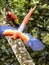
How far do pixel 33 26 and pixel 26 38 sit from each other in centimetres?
121

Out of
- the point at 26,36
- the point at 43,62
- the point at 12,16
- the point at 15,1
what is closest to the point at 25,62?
the point at 26,36

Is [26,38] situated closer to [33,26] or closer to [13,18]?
[13,18]

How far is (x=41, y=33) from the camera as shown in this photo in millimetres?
2713

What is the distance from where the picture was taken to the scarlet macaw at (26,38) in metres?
1.62

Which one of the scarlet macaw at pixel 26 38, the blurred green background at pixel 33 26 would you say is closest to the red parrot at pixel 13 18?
the scarlet macaw at pixel 26 38

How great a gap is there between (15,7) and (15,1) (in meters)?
0.08

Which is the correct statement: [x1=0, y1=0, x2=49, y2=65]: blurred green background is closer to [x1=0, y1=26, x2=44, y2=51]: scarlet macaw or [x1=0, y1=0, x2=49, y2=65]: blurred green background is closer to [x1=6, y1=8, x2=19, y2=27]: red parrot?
[x1=6, y1=8, x2=19, y2=27]: red parrot

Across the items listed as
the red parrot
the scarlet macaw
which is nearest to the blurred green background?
the red parrot

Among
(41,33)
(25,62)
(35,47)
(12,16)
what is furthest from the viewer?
(41,33)

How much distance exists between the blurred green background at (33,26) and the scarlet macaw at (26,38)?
0.88 meters

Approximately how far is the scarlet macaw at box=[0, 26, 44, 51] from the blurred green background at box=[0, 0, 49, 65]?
34.6 inches

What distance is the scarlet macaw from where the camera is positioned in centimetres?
162

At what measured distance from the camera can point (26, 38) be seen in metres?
1.65

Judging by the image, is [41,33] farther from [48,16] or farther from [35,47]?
[35,47]
